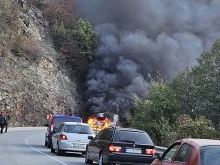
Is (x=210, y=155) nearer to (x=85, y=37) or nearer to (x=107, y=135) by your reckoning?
(x=107, y=135)

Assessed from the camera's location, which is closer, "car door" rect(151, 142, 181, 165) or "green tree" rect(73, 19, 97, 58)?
"car door" rect(151, 142, 181, 165)

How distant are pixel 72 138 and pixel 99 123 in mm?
29168

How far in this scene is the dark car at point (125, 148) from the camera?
15.7 meters

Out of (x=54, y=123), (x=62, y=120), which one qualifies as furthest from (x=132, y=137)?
(x=62, y=120)

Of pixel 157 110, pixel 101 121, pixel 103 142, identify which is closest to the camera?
pixel 103 142

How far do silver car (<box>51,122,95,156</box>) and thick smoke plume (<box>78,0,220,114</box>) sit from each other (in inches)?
1405

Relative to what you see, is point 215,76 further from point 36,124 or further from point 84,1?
point 84,1

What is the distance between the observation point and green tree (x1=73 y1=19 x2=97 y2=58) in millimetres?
71688

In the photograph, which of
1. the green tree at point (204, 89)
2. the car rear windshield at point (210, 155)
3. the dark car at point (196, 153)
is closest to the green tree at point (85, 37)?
the green tree at point (204, 89)

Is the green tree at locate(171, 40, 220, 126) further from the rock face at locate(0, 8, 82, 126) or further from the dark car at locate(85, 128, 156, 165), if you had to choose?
the rock face at locate(0, 8, 82, 126)

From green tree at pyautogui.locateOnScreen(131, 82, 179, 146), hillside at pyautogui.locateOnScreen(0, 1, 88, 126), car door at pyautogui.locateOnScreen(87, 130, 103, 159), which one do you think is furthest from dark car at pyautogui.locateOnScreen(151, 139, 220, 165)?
hillside at pyautogui.locateOnScreen(0, 1, 88, 126)

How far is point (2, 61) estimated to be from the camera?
59750 millimetres

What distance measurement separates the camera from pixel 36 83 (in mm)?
62281

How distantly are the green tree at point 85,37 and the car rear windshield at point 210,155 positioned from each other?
62589mm
